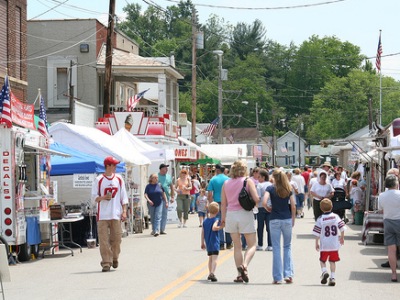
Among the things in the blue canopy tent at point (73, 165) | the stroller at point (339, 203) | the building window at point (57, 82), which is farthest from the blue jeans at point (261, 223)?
the building window at point (57, 82)

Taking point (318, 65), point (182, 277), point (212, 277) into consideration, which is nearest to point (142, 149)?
point (182, 277)

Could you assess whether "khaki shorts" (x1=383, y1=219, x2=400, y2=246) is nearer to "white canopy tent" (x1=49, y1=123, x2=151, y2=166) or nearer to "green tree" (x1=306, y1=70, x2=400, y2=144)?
"white canopy tent" (x1=49, y1=123, x2=151, y2=166)

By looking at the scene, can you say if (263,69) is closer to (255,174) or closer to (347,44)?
(347,44)

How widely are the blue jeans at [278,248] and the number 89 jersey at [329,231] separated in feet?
1.55

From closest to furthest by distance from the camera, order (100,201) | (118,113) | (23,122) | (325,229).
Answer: (325,229)
(100,201)
(23,122)
(118,113)

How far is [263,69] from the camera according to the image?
124688 millimetres

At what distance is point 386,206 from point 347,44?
4477 inches

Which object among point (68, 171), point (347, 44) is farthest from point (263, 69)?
point (68, 171)

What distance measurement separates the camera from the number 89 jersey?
46.5 feet

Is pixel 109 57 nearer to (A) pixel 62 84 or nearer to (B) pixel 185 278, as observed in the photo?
(A) pixel 62 84

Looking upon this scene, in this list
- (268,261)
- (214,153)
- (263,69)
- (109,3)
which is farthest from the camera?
(263,69)

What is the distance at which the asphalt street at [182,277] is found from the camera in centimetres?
1288

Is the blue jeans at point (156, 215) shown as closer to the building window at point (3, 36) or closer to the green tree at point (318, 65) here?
the building window at point (3, 36)

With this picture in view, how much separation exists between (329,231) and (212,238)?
5.89 ft
